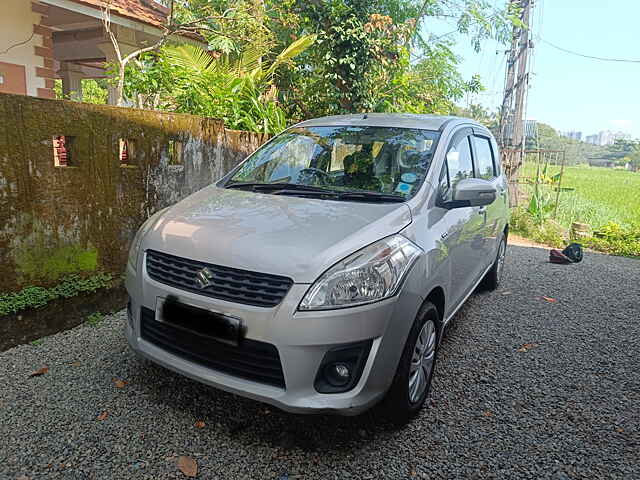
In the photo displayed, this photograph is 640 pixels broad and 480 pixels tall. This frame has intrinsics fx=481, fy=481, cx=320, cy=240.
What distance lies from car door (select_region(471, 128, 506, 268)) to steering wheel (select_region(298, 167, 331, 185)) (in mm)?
1314

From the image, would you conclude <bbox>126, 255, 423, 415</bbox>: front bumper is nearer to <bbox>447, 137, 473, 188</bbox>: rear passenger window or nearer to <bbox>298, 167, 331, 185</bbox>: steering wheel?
<bbox>298, 167, 331, 185</bbox>: steering wheel

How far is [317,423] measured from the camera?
254cm

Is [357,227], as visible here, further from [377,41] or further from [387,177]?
[377,41]

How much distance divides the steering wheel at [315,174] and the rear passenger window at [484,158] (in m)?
1.39

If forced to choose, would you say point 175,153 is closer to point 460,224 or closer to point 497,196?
point 460,224

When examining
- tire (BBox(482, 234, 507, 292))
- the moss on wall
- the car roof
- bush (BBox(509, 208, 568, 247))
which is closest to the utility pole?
bush (BBox(509, 208, 568, 247))

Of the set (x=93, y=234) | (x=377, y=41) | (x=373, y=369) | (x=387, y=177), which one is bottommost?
(x=373, y=369)

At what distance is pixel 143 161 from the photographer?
398cm

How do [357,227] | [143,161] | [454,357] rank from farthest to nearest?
[143,161], [454,357], [357,227]

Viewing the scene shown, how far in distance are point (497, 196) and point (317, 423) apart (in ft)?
9.04

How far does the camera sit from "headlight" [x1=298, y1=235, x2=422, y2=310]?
2090 millimetres

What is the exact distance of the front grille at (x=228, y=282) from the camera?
211 centimetres

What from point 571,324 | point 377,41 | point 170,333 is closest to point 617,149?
point 377,41

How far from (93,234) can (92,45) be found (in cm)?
915
